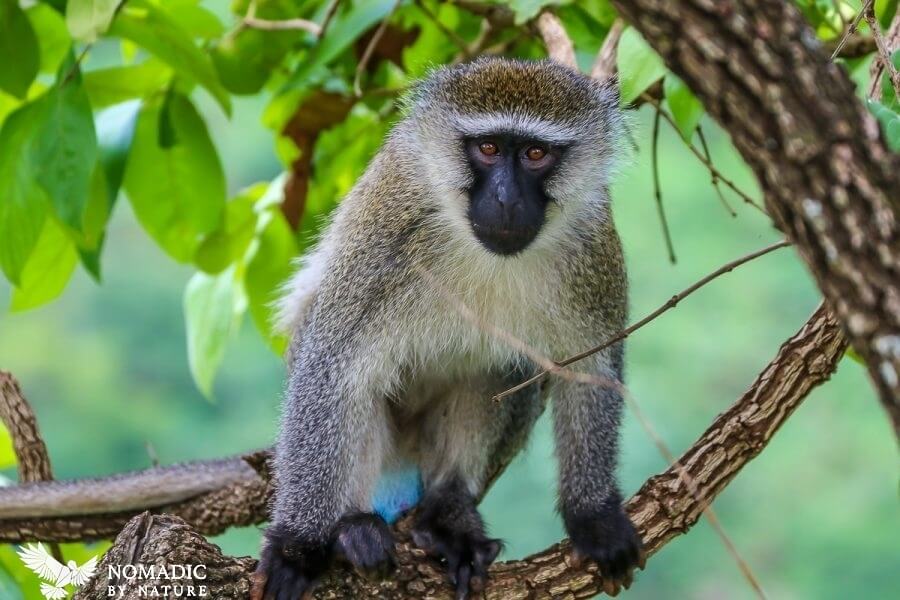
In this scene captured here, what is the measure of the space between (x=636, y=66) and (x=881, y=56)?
722 millimetres

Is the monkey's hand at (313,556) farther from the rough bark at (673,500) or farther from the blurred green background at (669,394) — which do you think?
the blurred green background at (669,394)

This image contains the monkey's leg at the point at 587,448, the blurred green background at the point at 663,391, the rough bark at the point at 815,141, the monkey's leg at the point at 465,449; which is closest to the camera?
the rough bark at the point at 815,141

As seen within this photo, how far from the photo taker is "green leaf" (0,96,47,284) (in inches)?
156

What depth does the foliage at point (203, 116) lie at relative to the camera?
390cm

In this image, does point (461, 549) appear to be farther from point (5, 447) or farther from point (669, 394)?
point (669, 394)

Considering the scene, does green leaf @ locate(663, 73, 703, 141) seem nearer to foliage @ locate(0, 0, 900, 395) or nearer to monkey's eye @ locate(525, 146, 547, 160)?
foliage @ locate(0, 0, 900, 395)

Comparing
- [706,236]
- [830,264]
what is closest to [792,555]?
[706,236]

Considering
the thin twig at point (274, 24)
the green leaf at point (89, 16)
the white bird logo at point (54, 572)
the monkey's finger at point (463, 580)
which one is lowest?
the monkey's finger at point (463, 580)

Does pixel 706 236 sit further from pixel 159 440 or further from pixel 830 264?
pixel 830 264

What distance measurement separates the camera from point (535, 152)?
3.93 meters

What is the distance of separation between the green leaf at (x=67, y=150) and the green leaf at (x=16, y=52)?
196 millimetres

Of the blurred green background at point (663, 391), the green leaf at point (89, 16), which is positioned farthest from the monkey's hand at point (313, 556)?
the blurred green background at point (663, 391)

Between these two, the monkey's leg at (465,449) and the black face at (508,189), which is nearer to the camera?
the black face at (508,189)

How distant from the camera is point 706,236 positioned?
Result: 12.2m
